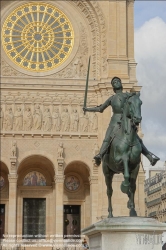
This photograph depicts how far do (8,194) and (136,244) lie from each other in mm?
24486

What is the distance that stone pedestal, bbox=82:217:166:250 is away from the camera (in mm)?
9117

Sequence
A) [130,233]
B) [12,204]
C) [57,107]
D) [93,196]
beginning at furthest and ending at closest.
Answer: [57,107] < [93,196] < [12,204] < [130,233]

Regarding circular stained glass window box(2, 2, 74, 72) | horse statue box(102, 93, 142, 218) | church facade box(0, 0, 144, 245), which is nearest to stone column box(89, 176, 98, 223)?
church facade box(0, 0, 144, 245)

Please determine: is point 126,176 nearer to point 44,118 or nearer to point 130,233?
point 130,233

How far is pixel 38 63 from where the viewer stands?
3378 centimetres

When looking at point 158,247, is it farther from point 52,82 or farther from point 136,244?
point 52,82

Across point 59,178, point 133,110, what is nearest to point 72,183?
point 59,178

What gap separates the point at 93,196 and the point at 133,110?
22.2m

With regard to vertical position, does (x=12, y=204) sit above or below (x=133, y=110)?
below

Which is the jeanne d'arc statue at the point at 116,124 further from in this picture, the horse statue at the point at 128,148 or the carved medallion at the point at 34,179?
the carved medallion at the point at 34,179

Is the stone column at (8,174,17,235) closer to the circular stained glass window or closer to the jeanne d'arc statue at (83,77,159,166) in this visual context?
the circular stained glass window

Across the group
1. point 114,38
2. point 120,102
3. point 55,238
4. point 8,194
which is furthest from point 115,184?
point 120,102

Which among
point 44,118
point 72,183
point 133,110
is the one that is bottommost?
point 133,110

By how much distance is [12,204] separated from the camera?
3050 cm
